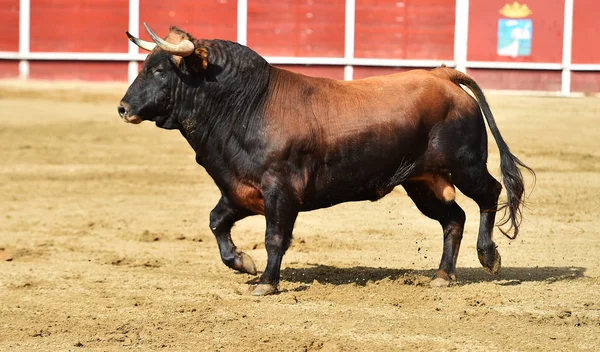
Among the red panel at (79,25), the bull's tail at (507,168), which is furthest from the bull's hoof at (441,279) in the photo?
the red panel at (79,25)

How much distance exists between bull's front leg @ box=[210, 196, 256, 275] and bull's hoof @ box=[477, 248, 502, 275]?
1437 millimetres

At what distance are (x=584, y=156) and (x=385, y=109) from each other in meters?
6.58

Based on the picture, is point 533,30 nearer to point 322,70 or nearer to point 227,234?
point 322,70

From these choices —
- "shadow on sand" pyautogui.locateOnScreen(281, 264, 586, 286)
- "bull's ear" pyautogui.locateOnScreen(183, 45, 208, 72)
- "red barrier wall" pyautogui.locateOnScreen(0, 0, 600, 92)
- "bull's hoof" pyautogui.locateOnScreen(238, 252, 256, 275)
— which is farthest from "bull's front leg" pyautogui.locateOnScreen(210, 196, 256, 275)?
"red barrier wall" pyautogui.locateOnScreen(0, 0, 600, 92)

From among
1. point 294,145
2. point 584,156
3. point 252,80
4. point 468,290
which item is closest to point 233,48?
point 252,80

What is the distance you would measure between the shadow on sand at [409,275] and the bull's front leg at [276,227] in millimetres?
463

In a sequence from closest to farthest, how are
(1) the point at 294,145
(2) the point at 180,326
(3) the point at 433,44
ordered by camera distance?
(2) the point at 180,326 → (1) the point at 294,145 → (3) the point at 433,44

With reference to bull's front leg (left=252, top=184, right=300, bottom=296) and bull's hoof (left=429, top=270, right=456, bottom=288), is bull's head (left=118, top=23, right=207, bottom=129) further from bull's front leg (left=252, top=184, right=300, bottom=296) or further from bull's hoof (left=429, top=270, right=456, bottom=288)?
bull's hoof (left=429, top=270, right=456, bottom=288)

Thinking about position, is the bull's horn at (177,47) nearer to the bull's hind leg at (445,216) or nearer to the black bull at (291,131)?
the black bull at (291,131)

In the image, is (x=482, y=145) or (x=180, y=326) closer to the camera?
(x=180, y=326)

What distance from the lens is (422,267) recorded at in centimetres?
763

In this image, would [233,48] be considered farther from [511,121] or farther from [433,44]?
[433,44]

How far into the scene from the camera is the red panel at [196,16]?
17.3m

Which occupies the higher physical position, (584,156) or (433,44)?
(433,44)
